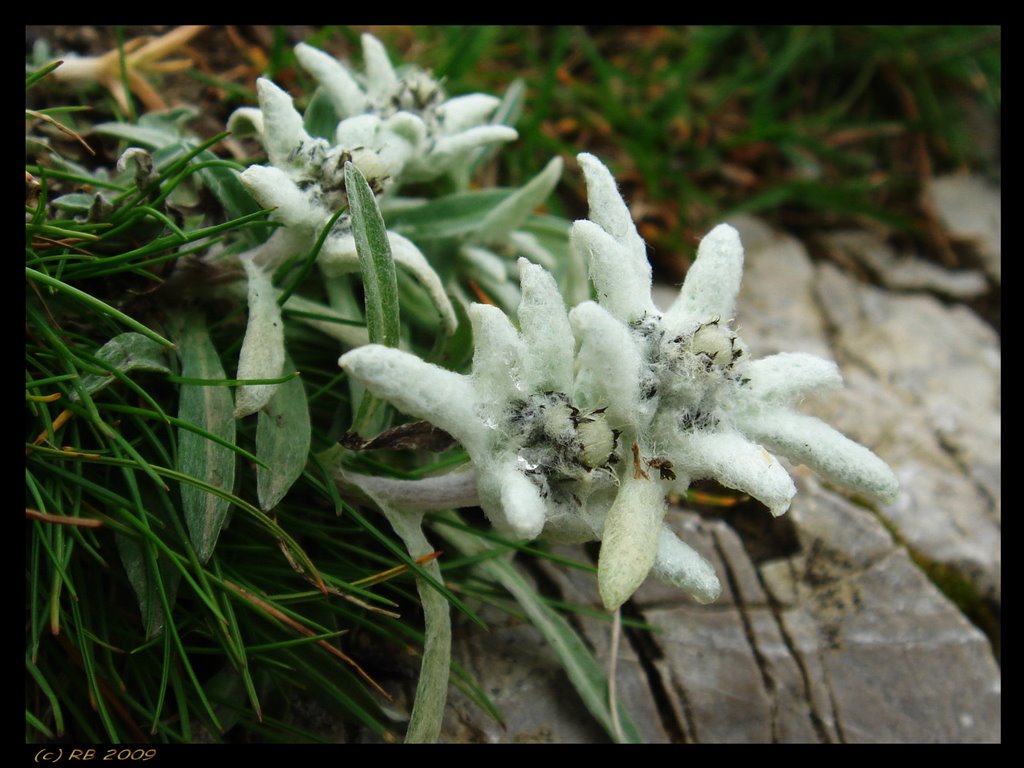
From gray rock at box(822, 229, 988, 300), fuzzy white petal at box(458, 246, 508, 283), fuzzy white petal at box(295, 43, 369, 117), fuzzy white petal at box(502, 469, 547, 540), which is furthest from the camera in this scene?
gray rock at box(822, 229, 988, 300)

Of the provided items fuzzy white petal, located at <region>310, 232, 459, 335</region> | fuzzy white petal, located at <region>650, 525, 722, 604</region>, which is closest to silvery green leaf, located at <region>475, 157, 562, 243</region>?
fuzzy white petal, located at <region>310, 232, 459, 335</region>

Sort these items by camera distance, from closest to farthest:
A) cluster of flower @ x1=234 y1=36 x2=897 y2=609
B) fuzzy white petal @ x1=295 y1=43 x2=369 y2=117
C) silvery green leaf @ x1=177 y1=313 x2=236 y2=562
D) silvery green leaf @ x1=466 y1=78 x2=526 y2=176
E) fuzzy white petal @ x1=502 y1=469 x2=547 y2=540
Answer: fuzzy white petal @ x1=502 y1=469 x2=547 y2=540 → cluster of flower @ x1=234 y1=36 x2=897 y2=609 → silvery green leaf @ x1=177 y1=313 x2=236 y2=562 → fuzzy white petal @ x1=295 y1=43 x2=369 y2=117 → silvery green leaf @ x1=466 y1=78 x2=526 y2=176

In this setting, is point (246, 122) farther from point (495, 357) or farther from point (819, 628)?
point (819, 628)

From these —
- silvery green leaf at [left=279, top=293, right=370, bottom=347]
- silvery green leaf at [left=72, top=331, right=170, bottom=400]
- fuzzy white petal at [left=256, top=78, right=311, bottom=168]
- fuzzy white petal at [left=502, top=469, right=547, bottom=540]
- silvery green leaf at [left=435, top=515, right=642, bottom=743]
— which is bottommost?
silvery green leaf at [left=435, top=515, right=642, bottom=743]

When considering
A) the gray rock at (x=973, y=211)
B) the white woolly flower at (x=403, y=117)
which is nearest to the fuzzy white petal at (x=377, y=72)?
the white woolly flower at (x=403, y=117)

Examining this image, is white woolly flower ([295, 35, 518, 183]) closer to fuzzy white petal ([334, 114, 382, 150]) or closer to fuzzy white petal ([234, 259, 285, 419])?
fuzzy white petal ([334, 114, 382, 150])

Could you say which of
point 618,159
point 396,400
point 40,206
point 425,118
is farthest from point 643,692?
point 618,159

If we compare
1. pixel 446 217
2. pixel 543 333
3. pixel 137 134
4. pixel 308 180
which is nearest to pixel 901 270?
pixel 446 217
